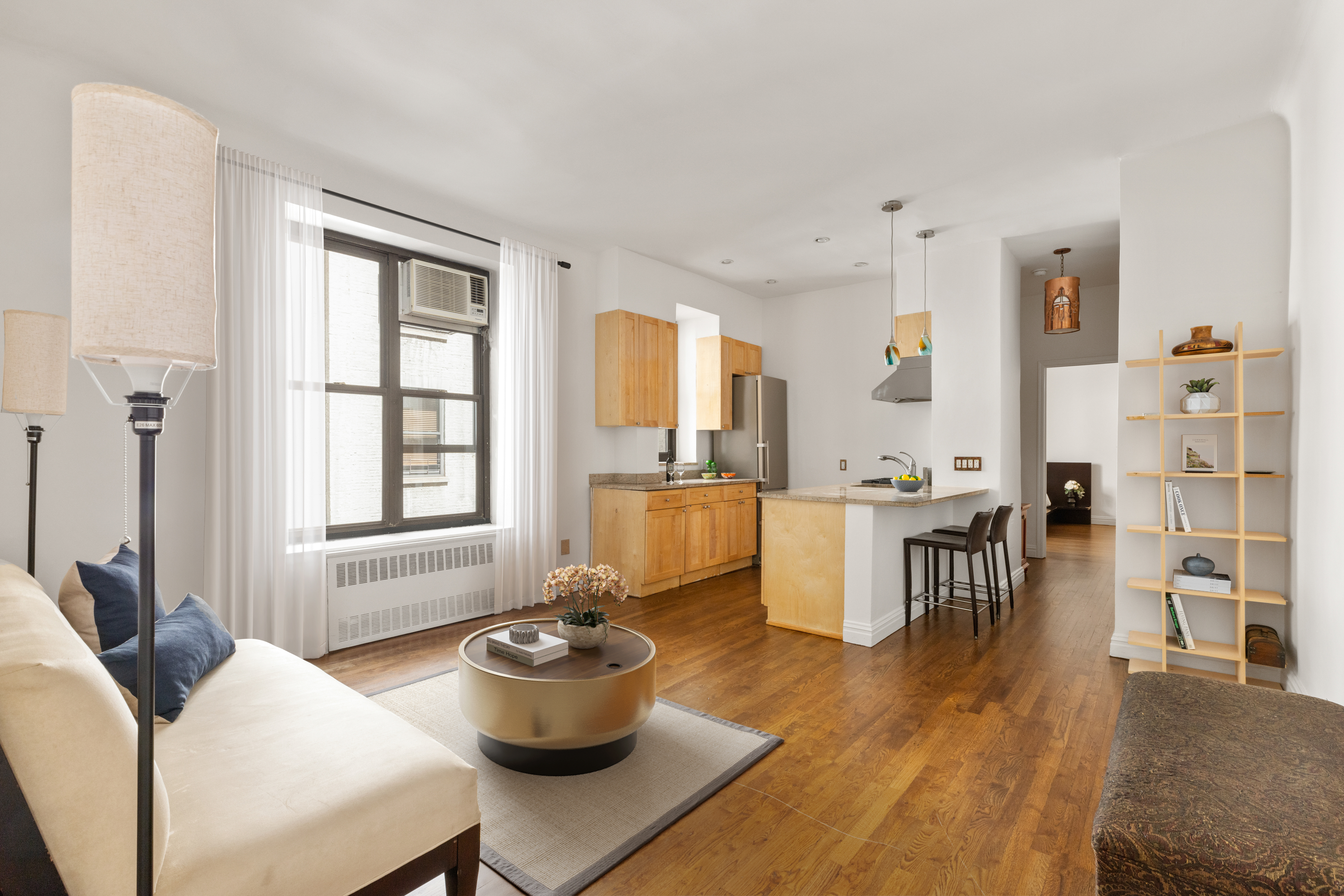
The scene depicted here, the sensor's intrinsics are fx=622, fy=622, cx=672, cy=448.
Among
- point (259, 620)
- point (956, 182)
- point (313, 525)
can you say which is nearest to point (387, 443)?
point (313, 525)

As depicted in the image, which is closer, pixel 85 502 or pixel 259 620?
pixel 85 502

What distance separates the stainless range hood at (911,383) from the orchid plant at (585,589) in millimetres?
4072

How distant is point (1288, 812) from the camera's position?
1105mm

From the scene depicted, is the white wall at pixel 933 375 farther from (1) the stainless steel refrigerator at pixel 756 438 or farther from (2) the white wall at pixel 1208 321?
(2) the white wall at pixel 1208 321

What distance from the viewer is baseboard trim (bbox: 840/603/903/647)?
3924mm

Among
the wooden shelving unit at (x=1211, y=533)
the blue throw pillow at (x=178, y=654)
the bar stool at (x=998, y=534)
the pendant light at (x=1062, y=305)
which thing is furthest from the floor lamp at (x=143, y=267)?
the pendant light at (x=1062, y=305)

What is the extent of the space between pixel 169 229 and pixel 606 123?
9.16ft

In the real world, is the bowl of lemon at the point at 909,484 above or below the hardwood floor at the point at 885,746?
above

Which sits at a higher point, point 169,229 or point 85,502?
point 169,229

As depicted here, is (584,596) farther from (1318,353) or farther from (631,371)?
(1318,353)

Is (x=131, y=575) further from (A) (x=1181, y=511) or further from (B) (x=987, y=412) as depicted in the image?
(B) (x=987, y=412)

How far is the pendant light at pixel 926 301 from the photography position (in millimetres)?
5121

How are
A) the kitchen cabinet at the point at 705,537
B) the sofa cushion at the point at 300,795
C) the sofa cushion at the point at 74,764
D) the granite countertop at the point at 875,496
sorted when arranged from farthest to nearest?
the kitchen cabinet at the point at 705,537 → the granite countertop at the point at 875,496 → the sofa cushion at the point at 300,795 → the sofa cushion at the point at 74,764

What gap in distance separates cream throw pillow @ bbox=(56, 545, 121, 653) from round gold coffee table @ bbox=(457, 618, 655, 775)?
3.70ft
